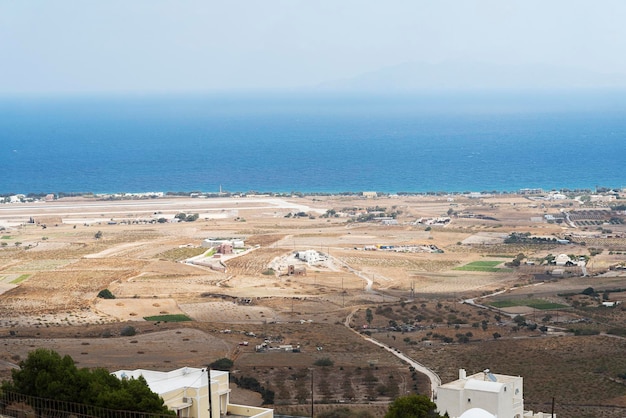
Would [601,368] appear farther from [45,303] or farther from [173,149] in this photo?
[173,149]

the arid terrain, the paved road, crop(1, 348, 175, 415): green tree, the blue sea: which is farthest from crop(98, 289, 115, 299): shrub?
the blue sea

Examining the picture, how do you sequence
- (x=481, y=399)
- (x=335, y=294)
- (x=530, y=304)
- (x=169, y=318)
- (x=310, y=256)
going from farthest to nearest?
(x=310, y=256) → (x=335, y=294) → (x=530, y=304) → (x=169, y=318) → (x=481, y=399)

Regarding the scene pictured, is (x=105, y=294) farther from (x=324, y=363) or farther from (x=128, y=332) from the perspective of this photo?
(x=324, y=363)

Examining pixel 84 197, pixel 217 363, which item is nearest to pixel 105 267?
pixel 217 363

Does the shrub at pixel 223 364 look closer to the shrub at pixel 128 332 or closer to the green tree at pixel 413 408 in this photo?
the shrub at pixel 128 332

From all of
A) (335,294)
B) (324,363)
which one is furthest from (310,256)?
(324,363)

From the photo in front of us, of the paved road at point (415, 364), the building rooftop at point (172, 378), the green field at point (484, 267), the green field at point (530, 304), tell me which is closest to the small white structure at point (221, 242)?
the green field at point (484, 267)

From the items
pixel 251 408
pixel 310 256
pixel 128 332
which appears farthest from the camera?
pixel 310 256
